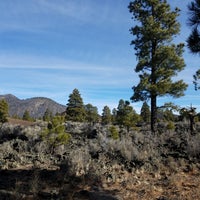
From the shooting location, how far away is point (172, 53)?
18688 mm

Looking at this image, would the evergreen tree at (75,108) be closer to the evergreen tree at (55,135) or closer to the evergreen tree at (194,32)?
the evergreen tree at (55,135)

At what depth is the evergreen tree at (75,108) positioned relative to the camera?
54.2 metres

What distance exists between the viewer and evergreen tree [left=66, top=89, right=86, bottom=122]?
5422 cm

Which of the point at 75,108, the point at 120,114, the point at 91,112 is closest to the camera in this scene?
the point at 120,114

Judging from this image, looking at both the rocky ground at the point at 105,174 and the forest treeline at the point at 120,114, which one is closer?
the rocky ground at the point at 105,174

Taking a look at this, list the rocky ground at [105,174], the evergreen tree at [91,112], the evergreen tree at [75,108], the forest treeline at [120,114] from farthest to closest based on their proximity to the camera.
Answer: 1. the evergreen tree at [91,112]
2. the evergreen tree at [75,108]
3. the forest treeline at [120,114]
4. the rocky ground at [105,174]

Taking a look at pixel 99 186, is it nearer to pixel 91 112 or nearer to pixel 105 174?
pixel 105 174

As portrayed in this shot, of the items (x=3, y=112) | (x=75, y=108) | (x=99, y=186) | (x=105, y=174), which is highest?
(x=75, y=108)

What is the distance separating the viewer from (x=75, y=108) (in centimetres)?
5416

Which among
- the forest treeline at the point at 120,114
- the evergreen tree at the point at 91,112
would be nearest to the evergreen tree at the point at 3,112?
the forest treeline at the point at 120,114

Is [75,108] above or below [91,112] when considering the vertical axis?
below

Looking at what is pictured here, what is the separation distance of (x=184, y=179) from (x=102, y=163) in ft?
8.65

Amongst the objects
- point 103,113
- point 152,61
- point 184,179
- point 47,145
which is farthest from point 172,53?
point 103,113

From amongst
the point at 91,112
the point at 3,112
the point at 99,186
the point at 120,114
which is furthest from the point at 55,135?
the point at 91,112
